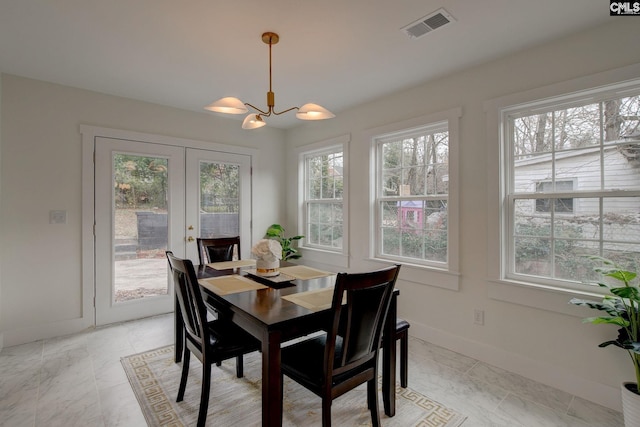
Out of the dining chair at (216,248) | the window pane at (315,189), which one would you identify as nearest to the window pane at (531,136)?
the window pane at (315,189)

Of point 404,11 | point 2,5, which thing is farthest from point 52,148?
point 404,11

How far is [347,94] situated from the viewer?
3.43m

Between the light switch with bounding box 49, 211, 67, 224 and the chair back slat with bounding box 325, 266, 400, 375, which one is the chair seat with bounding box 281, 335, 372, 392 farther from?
the light switch with bounding box 49, 211, 67, 224

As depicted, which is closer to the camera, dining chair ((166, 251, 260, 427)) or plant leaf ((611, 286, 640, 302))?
plant leaf ((611, 286, 640, 302))

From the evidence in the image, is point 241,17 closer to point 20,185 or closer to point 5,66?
point 5,66

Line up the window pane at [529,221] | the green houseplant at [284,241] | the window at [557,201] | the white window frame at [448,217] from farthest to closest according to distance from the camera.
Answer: the green houseplant at [284,241] → the white window frame at [448,217] → the window pane at [529,221] → the window at [557,201]

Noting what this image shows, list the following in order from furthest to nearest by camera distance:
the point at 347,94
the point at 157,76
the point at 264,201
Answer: the point at 264,201
the point at 347,94
the point at 157,76

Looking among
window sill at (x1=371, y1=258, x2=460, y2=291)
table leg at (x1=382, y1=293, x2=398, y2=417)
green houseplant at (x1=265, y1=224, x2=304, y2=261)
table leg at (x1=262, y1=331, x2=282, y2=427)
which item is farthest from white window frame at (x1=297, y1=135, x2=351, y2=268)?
table leg at (x1=262, y1=331, x2=282, y2=427)

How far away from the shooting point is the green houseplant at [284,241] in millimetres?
4438

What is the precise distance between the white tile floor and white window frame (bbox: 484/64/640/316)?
62cm

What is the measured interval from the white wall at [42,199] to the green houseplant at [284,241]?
7.11 ft

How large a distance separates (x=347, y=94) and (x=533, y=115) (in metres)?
1.77

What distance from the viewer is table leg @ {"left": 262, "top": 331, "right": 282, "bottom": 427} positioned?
4.89 feet

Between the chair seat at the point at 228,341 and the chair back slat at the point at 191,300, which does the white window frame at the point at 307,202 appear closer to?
the chair seat at the point at 228,341
